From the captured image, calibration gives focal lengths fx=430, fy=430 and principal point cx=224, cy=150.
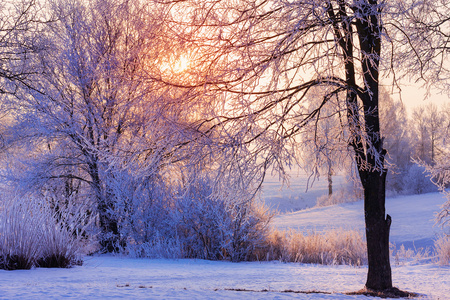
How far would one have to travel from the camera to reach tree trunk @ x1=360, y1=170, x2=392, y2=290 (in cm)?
593

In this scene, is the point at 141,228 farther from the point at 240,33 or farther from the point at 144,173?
the point at 240,33

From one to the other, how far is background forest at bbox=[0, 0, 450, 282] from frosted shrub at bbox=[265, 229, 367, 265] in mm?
71

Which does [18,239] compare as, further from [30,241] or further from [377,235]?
[377,235]

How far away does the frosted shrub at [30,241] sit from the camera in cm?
607

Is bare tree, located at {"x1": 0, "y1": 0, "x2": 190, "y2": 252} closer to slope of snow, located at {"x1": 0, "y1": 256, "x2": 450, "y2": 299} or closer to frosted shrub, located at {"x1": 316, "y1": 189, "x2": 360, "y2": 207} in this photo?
slope of snow, located at {"x1": 0, "y1": 256, "x2": 450, "y2": 299}

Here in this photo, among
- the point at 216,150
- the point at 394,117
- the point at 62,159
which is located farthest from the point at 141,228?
the point at 394,117

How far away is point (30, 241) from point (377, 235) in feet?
16.1

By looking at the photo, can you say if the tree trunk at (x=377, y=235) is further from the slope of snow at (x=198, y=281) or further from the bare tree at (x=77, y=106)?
the bare tree at (x=77, y=106)

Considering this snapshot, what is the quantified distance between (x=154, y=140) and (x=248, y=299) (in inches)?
91.5

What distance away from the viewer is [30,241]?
244 inches

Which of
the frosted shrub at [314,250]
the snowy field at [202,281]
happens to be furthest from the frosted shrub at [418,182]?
the snowy field at [202,281]

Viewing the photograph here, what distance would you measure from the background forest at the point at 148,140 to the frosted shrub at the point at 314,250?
0.23ft

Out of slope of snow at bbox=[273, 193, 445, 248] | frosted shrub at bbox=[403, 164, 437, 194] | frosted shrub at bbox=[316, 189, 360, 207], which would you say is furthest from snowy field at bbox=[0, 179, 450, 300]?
frosted shrub at bbox=[403, 164, 437, 194]

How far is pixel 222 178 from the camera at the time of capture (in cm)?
563
